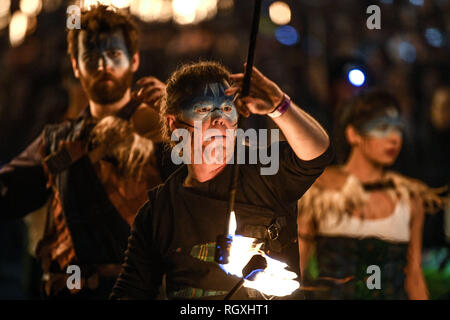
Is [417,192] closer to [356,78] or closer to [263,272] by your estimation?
[356,78]

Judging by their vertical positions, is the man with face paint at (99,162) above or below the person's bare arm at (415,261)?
above

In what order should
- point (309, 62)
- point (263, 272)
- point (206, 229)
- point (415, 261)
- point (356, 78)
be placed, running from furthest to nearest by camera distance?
point (309, 62)
point (356, 78)
point (415, 261)
point (206, 229)
point (263, 272)

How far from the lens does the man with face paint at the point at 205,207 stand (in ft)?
7.04

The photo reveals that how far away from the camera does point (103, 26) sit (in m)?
2.60

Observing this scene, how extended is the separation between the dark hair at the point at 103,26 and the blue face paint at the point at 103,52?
23 millimetres

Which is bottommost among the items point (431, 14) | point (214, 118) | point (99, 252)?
point (99, 252)

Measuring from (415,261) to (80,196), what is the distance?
1645 mm

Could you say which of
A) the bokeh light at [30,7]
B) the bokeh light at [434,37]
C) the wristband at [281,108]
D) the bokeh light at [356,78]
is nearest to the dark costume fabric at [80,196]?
the wristband at [281,108]

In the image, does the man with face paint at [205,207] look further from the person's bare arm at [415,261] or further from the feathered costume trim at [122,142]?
the person's bare arm at [415,261]

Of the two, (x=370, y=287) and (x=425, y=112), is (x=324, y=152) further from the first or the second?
(x=425, y=112)

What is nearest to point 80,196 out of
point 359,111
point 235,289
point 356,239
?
point 235,289

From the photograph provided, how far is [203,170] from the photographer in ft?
7.34
